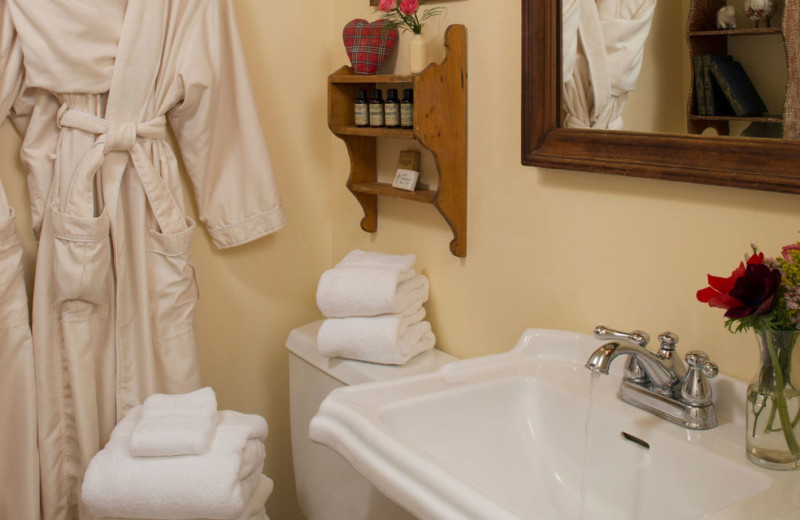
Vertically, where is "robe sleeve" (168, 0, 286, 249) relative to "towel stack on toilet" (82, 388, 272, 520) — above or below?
above

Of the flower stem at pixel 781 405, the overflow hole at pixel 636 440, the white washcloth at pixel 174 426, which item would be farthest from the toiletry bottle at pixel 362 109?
the flower stem at pixel 781 405

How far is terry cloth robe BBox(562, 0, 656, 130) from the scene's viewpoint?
126cm

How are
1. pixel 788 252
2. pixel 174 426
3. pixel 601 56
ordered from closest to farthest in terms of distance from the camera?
pixel 788 252 → pixel 601 56 → pixel 174 426

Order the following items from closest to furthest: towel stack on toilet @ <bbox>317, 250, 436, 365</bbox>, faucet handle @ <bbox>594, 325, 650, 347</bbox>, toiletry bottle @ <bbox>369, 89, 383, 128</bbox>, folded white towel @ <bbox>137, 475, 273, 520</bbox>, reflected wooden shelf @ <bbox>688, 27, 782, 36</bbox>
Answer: reflected wooden shelf @ <bbox>688, 27, 782, 36</bbox> → faucet handle @ <bbox>594, 325, 650, 347</bbox> → folded white towel @ <bbox>137, 475, 273, 520</bbox> → towel stack on toilet @ <bbox>317, 250, 436, 365</bbox> → toiletry bottle @ <bbox>369, 89, 383, 128</bbox>

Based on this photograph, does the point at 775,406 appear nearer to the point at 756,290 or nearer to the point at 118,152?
the point at 756,290

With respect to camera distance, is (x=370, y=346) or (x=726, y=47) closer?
(x=726, y=47)

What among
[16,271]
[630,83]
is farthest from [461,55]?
[16,271]

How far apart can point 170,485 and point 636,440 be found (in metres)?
0.81

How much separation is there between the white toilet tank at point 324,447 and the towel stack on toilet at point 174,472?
0.25 metres

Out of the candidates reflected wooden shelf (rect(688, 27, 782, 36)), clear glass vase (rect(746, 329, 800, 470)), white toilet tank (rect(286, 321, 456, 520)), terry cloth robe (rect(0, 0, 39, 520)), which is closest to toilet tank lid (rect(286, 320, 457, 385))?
white toilet tank (rect(286, 321, 456, 520))

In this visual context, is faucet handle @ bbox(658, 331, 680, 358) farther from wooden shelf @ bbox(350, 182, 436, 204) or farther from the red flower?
wooden shelf @ bbox(350, 182, 436, 204)

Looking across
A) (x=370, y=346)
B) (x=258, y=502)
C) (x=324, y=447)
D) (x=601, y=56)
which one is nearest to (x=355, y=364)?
(x=370, y=346)

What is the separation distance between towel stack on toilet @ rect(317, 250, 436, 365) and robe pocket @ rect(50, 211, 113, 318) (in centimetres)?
46

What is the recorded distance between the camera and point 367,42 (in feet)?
5.69
